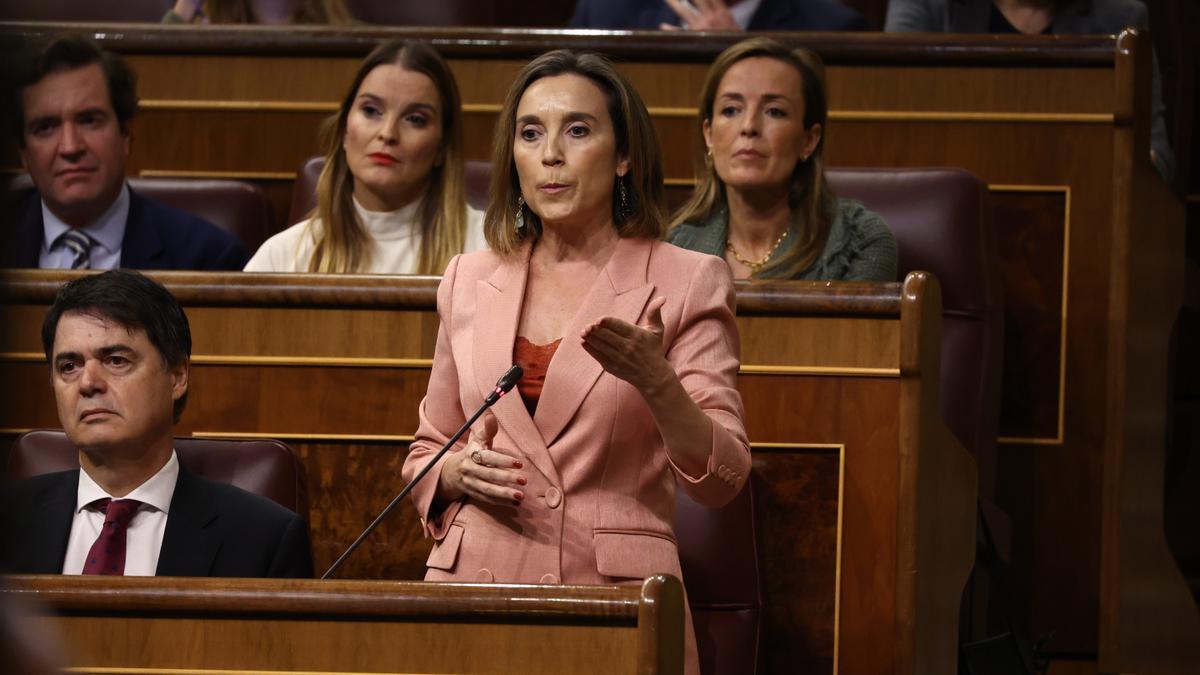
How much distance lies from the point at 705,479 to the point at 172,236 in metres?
0.83

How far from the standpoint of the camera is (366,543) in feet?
4.21

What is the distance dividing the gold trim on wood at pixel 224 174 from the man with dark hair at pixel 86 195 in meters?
0.25

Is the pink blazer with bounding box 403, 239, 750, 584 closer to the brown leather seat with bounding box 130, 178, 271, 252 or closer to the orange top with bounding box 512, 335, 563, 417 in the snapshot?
the orange top with bounding box 512, 335, 563, 417

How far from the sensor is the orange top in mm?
999

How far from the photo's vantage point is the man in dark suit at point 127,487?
1.09 m

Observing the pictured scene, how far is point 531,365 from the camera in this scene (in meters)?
1.00

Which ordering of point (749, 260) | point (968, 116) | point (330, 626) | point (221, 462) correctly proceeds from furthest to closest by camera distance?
point (968, 116) < point (749, 260) < point (221, 462) < point (330, 626)

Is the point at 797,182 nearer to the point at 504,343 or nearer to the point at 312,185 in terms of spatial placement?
the point at 312,185

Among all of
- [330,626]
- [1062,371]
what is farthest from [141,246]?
[1062,371]

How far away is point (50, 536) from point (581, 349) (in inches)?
15.5

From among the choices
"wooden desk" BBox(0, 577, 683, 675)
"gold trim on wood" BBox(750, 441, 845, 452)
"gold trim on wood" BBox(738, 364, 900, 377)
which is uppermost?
"gold trim on wood" BBox(738, 364, 900, 377)

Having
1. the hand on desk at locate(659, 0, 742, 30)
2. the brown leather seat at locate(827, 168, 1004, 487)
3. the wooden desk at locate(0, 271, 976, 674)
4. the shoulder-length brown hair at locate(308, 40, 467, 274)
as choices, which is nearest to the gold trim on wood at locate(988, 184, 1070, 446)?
the brown leather seat at locate(827, 168, 1004, 487)

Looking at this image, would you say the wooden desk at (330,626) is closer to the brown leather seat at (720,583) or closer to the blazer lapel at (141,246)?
the brown leather seat at (720,583)

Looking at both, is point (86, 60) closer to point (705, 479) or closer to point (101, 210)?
point (101, 210)
